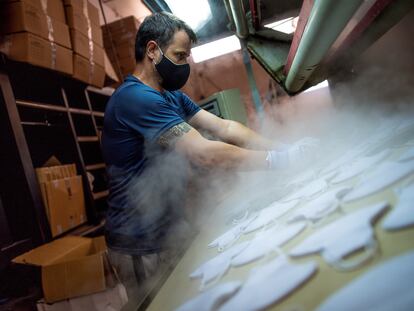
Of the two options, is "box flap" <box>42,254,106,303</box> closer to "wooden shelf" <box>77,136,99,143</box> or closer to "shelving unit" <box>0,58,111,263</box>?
"shelving unit" <box>0,58,111,263</box>

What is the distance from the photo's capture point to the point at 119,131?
1366mm

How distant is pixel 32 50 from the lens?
2.32m

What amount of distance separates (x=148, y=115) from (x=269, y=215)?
655 millimetres

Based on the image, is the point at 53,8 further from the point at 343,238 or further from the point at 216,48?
the point at 343,238

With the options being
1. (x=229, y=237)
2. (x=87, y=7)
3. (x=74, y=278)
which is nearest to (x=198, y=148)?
(x=229, y=237)

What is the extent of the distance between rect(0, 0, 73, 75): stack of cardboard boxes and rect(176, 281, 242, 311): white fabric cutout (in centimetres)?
233

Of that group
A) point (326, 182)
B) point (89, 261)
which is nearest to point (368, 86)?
point (326, 182)

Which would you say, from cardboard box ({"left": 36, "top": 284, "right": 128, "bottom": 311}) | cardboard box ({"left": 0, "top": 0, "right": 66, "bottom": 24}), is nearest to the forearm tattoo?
cardboard box ({"left": 36, "top": 284, "right": 128, "bottom": 311})

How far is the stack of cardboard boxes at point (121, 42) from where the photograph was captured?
3932 mm

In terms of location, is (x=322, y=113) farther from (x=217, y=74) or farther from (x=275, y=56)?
(x=217, y=74)

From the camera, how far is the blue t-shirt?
1307mm

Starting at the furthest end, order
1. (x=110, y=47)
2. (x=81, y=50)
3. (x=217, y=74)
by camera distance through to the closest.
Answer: (x=217, y=74)
(x=110, y=47)
(x=81, y=50)

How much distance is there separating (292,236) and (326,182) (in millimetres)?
371

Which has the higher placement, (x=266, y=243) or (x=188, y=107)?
(x=188, y=107)
